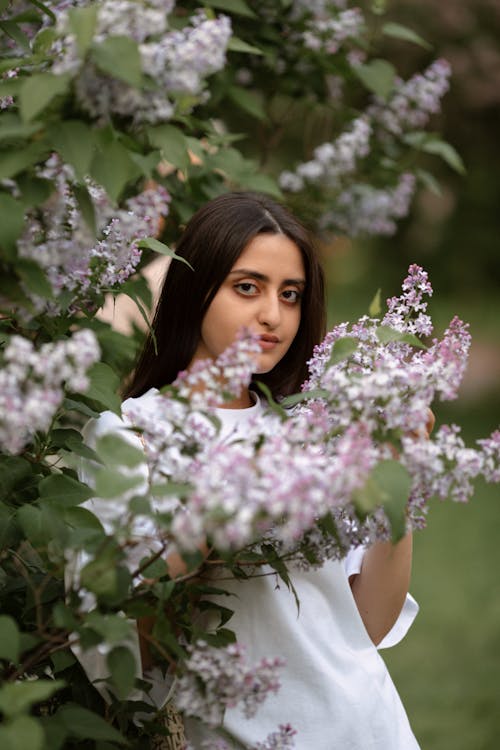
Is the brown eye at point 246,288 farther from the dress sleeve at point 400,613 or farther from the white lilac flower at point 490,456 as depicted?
the white lilac flower at point 490,456

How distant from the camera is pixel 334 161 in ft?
10.7

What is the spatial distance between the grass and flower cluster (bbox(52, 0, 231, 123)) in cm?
326

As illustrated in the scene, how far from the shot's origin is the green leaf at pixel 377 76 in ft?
9.52

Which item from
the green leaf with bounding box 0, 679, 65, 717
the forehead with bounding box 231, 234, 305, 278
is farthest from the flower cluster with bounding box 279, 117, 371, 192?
the green leaf with bounding box 0, 679, 65, 717

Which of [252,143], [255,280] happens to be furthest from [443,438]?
[252,143]

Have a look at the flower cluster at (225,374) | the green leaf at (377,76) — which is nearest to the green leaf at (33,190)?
the flower cluster at (225,374)

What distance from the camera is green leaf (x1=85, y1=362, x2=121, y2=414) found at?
164 centimetres

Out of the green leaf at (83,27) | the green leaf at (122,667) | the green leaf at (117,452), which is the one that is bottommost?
the green leaf at (122,667)

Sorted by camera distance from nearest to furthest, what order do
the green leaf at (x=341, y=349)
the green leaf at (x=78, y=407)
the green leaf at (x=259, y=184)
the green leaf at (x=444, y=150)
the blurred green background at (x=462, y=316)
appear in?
the green leaf at (x=341, y=349), the green leaf at (x=78, y=407), the green leaf at (x=259, y=184), the green leaf at (x=444, y=150), the blurred green background at (x=462, y=316)

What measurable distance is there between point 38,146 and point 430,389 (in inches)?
23.5

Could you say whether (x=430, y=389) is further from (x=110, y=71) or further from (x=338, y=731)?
(x=338, y=731)

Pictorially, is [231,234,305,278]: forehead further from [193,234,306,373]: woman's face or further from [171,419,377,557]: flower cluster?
[171,419,377,557]: flower cluster

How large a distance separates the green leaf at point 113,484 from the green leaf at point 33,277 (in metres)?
0.30

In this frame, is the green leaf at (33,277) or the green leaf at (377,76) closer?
the green leaf at (33,277)
